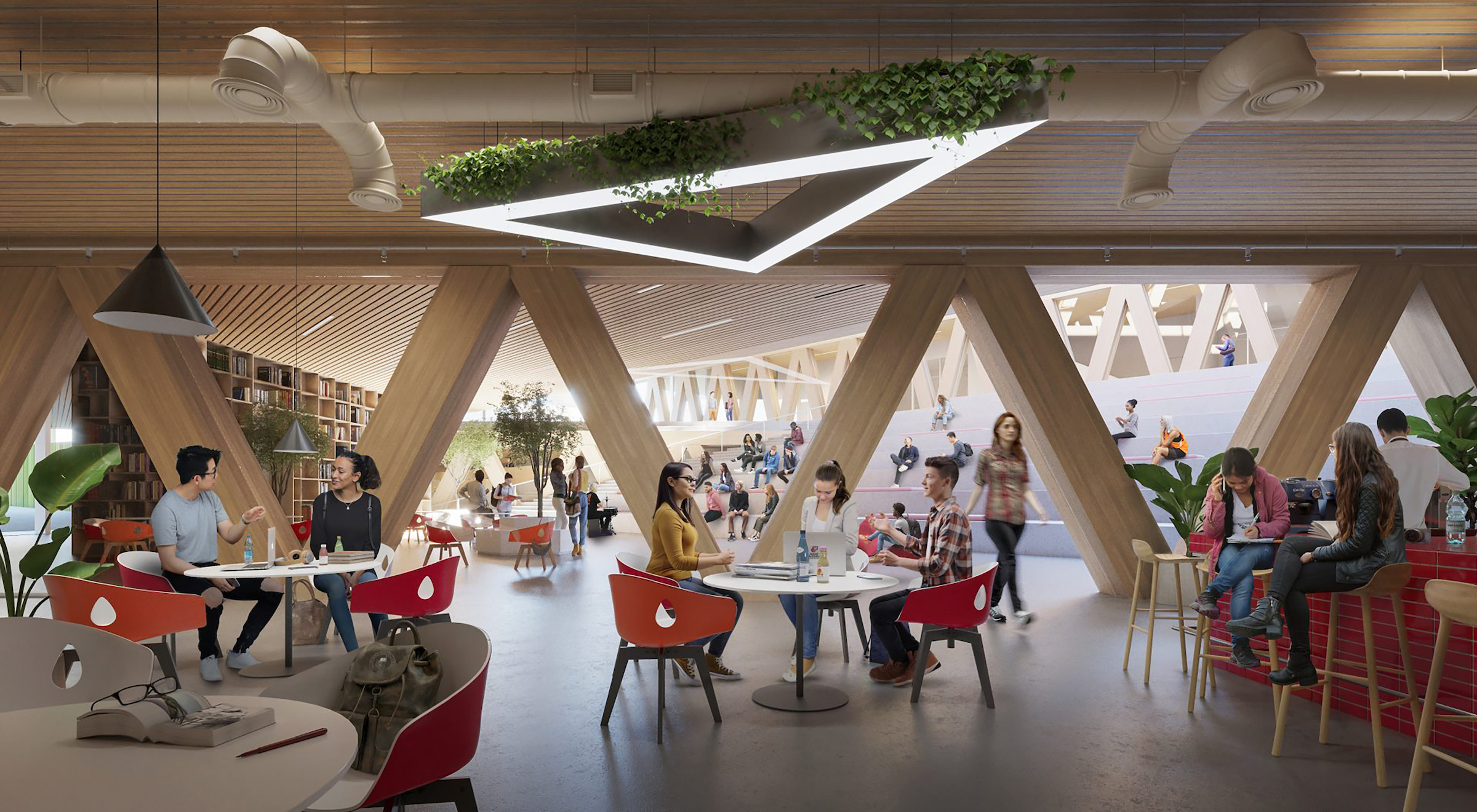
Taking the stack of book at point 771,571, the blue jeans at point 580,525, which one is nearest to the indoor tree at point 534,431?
the blue jeans at point 580,525

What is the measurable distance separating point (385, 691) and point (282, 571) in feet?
10.2

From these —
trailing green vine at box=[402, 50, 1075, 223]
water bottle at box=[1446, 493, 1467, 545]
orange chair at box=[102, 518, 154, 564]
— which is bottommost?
orange chair at box=[102, 518, 154, 564]

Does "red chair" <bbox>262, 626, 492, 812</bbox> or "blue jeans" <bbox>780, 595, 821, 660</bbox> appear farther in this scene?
"blue jeans" <bbox>780, 595, 821, 660</bbox>

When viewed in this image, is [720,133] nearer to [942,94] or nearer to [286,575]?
[942,94]

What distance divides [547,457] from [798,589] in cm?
968

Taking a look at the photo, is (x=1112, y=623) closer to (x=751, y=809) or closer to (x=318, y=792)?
(x=751, y=809)

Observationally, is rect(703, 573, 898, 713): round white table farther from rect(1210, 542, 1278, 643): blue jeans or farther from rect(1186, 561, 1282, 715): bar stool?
rect(1210, 542, 1278, 643): blue jeans

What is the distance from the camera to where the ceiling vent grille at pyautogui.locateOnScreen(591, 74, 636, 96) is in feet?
16.3

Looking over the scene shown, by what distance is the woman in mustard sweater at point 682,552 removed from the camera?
504 centimetres

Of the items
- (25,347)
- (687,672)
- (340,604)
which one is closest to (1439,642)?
(687,672)

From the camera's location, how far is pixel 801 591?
4320 mm

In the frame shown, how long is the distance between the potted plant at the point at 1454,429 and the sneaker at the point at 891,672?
5579 millimetres

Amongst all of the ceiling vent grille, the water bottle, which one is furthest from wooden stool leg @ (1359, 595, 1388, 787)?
the ceiling vent grille

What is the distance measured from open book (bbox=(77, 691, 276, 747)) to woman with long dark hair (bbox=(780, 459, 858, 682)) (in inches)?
130
